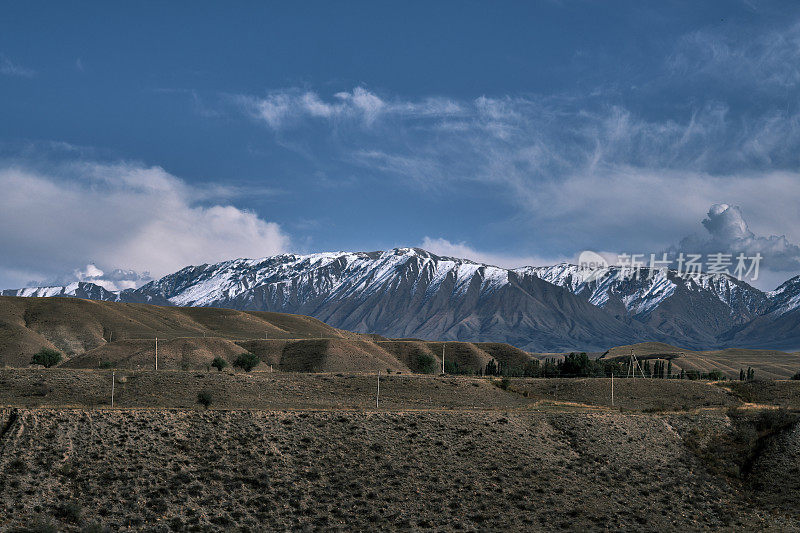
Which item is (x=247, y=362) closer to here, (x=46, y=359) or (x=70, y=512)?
(x=46, y=359)

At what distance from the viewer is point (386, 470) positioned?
50.2 meters

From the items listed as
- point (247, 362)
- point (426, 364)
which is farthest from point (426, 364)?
point (247, 362)

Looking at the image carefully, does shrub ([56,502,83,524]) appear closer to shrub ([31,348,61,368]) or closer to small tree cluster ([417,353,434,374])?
shrub ([31,348,61,368])

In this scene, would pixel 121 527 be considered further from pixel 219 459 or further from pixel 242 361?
pixel 242 361

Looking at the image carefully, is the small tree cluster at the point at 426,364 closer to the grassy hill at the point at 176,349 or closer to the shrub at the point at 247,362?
the grassy hill at the point at 176,349

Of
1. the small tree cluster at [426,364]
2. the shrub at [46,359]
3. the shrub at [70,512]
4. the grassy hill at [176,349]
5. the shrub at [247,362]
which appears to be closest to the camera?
the shrub at [70,512]

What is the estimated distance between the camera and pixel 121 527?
131ft

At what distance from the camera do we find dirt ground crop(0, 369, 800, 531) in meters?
42.9

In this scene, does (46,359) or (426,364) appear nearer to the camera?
(46,359)

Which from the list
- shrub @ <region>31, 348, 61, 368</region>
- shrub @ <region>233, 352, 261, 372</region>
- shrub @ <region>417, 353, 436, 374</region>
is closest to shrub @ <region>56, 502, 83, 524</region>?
shrub @ <region>233, 352, 261, 372</region>

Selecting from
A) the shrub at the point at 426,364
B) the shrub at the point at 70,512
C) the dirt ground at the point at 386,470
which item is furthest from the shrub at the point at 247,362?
the shrub at the point at 70,512

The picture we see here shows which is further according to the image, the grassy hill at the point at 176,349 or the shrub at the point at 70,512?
the grassy hill at the point at 176,349

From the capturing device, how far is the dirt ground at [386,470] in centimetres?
4288

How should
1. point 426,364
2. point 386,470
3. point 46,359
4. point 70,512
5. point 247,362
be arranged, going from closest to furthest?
point 70,512 → point 386,470 → point 46,359 → point 247,362 → point 426,364
